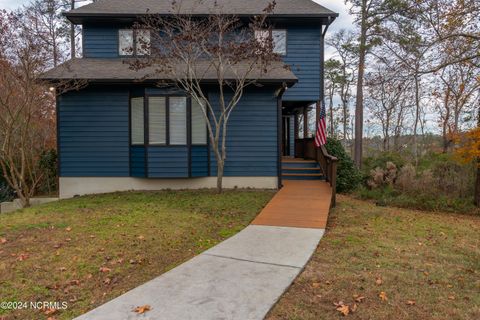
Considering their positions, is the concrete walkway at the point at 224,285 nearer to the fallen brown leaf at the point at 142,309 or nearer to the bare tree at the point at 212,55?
the fallen brown leaf at the point at 142,309

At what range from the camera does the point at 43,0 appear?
59.5 ft

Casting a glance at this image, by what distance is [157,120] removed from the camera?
9.84m

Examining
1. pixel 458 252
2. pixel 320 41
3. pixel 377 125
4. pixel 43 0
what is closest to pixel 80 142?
pixel 320 41

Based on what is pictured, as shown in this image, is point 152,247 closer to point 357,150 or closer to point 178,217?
point 178,217

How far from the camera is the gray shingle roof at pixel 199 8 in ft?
Result: 36.9

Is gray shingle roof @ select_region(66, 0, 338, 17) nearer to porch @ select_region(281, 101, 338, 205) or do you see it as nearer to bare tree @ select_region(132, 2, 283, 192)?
bare tree @ select_region(132, 2, 283, 192)

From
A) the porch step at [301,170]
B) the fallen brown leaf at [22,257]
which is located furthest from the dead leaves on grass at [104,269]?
the porch step at [301,170]

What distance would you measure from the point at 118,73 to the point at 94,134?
2.14 m

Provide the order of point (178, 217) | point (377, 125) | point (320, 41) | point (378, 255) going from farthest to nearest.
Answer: point (377, 125), point (320, 41), point (178, 217), point (378, 255)

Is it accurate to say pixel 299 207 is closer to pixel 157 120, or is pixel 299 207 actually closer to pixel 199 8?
pixel 157 120

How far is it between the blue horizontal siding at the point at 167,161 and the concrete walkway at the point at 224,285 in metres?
5.03

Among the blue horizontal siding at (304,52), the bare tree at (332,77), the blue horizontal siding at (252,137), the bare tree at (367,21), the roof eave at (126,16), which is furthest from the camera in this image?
the bare tree at (332,77)

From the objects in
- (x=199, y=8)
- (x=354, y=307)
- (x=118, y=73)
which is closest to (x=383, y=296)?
(x=354, y=307)

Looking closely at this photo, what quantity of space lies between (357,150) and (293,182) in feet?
24.7
